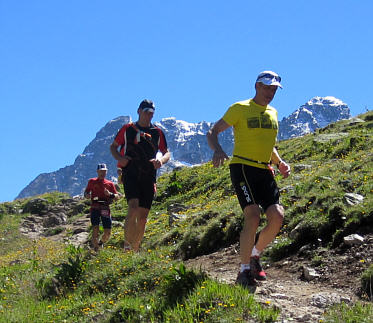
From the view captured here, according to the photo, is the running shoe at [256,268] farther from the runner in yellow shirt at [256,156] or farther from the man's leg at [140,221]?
the man's leg at [140,221]

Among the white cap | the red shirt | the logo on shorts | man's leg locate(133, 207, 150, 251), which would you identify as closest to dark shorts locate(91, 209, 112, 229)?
the red shirt

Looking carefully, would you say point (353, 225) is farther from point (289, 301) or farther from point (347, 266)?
point (289, 301)

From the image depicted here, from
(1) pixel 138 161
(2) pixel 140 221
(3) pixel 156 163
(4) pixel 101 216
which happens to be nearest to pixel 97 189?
(4) pixel 101 216

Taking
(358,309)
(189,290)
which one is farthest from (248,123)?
(358,309)

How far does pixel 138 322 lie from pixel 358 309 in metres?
2.14

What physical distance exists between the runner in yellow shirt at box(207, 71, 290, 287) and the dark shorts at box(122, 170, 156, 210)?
7.80ft

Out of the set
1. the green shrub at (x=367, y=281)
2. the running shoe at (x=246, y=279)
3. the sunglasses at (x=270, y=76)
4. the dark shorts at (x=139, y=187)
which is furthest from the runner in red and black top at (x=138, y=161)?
the green shrub at (x=367, y=281)

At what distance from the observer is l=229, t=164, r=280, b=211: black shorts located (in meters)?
5.67

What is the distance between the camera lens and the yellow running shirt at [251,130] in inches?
226

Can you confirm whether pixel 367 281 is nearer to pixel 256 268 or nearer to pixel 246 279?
pixel 256 268

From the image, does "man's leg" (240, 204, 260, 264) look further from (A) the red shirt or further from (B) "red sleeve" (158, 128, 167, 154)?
(A) the red shirt

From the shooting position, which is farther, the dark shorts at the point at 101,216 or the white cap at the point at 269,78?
the dark shorts at the point at 101,216

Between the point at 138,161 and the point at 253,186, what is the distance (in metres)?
2.62

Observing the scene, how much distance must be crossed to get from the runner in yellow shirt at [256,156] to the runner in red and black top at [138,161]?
223 centimetres
